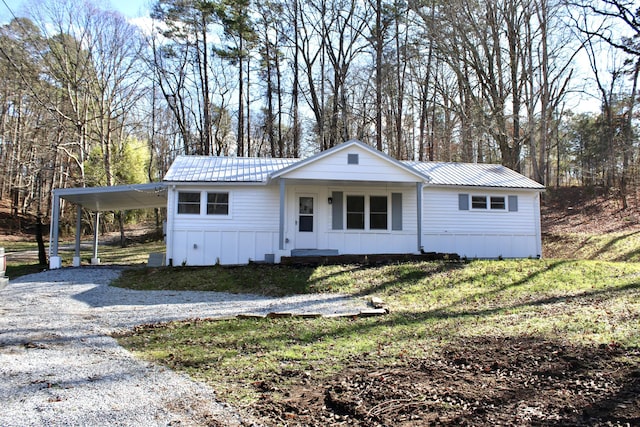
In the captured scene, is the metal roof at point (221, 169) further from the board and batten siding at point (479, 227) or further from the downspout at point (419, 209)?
the board and batten siding at point (479, 227)

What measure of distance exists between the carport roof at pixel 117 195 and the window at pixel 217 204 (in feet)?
4.69

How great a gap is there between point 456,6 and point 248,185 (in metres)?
14.4

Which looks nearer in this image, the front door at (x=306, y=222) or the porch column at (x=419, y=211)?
the porch column at (x=419, y=211)

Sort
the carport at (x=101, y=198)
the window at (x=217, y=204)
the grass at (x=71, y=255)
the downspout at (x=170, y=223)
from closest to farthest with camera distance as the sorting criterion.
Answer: the carport at (x=101, y=198), the downspout at (x=170, y=223), the window at (x=217, y=204), the grass at (x=71, y=255)

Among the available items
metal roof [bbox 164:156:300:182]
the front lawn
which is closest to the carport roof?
metal roof [bbox 164:156:300:182]

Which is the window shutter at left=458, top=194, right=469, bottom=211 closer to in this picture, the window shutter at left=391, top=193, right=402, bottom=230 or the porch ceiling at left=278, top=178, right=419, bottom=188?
the porch ceiling at left=278, top=178, right=419, bottom=188

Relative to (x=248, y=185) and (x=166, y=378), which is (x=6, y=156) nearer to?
(x=248, y=185)

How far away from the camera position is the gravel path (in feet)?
10.6

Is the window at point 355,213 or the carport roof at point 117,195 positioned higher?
the carport roof at point 117,195

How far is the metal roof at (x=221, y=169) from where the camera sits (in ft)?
43.7

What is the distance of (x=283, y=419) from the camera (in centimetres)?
315

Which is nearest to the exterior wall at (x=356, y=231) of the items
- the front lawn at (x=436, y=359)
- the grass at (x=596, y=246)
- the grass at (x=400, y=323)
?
the grass at (x=400, y=323)

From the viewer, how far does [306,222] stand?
544 inches

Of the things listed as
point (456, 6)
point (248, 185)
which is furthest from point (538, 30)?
point (248, 185)
